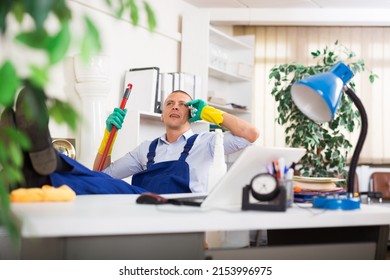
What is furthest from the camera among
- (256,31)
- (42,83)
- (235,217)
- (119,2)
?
(256,31)

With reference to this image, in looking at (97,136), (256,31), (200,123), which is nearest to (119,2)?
(97,136)

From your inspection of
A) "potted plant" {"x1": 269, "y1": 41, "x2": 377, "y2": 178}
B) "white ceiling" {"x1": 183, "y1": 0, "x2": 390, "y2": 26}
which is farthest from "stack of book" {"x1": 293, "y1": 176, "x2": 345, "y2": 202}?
"white ceiling" {"x1": 183, "y1": 0, "x2": 390, "y2": 26}

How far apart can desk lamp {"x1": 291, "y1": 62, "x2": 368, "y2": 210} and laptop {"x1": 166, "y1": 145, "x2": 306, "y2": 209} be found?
7.5 inches

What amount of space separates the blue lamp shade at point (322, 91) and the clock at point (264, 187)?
286mm

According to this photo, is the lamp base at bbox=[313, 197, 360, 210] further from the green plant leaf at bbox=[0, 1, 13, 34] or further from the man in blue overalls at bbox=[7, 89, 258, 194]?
the green plant leaf at bbox=[0, 1, 13, 34]

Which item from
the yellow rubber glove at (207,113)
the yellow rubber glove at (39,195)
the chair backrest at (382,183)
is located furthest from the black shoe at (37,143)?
the chair backrest at (382,183)

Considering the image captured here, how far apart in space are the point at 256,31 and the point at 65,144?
2.90 meters

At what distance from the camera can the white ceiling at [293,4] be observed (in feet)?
14.9

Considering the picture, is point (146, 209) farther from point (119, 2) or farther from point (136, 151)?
point (136, 151)

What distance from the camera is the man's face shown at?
2.79 metres

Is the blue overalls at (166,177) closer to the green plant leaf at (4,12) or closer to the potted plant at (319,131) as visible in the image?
the green plant leaf at (4,12)

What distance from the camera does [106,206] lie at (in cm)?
122

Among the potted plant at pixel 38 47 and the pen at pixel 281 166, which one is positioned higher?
the potted plant at pixel 38 47
